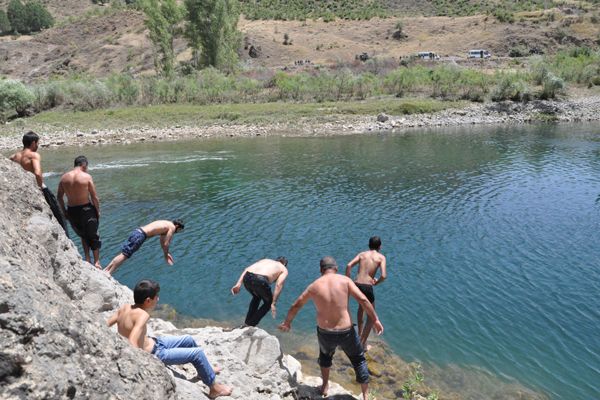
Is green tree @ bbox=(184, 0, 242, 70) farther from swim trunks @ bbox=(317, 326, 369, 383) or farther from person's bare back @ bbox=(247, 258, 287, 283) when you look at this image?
swim trunks @ bbox=(317, 326, 369, 383)

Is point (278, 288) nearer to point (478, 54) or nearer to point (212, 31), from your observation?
point (212, 31)

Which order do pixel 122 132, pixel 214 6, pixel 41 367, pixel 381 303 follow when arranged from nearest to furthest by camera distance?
pixel 41 367 → pixel 381 303 → pixel 122 132 → pixel 214 6

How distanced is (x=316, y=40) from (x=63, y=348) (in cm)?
12461

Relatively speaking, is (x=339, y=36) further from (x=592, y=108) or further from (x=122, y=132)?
(x=122, y=132)

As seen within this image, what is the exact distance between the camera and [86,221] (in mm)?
12953

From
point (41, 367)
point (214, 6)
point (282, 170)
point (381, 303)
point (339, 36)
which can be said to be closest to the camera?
point (41, 367)

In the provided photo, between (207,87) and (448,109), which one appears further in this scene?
(207,87)

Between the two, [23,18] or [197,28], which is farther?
[23,18]

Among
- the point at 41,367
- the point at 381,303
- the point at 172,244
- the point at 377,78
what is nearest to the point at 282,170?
the point at 172,244

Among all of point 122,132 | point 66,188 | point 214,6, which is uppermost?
point 214,6

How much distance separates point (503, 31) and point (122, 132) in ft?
303

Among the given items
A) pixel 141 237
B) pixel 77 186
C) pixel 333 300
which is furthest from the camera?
pixel 141 237

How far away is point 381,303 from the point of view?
49.8 feet

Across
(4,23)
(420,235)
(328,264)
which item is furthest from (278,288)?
(4,23)
